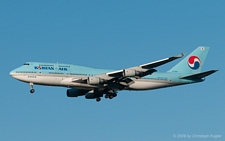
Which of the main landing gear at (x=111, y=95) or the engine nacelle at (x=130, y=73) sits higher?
the engine nacelle at (x=130, y=73)

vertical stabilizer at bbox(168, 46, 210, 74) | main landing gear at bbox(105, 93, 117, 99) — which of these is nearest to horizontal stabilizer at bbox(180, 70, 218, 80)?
vertical stabilizer at bbox(168, 46, 210, 74)

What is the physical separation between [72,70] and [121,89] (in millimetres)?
7404

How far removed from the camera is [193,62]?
245 feet

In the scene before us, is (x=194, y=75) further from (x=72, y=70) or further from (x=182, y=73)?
(x=72, y=70)

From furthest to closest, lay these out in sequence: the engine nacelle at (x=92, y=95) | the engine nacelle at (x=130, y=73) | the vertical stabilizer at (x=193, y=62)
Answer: the vertical stabilizer at (x=193, y=62) < the engine nacelle at (x=92, y=95) < the engine nacelle at (x=130, y=73)

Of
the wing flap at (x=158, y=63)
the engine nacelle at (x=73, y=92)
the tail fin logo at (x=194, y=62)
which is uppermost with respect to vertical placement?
the tail fin logo at (x=194, y=62)

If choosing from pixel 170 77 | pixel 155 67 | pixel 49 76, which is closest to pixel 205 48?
pixel 170 77

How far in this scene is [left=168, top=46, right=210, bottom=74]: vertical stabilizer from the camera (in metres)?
73.6

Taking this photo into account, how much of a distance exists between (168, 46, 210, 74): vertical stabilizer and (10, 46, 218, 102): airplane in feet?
5.90

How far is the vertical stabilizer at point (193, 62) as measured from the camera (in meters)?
73.6

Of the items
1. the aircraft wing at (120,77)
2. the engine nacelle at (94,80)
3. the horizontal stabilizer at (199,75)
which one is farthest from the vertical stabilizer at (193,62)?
the engine nacelle at (94,80)

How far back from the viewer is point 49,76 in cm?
6425

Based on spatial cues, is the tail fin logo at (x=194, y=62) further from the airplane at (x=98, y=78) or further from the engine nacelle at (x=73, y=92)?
the engine nacelle at (x=73, y=92)

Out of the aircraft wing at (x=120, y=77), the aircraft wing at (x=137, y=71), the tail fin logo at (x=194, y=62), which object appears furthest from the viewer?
the tail fin logo at (x=194, y=62)
